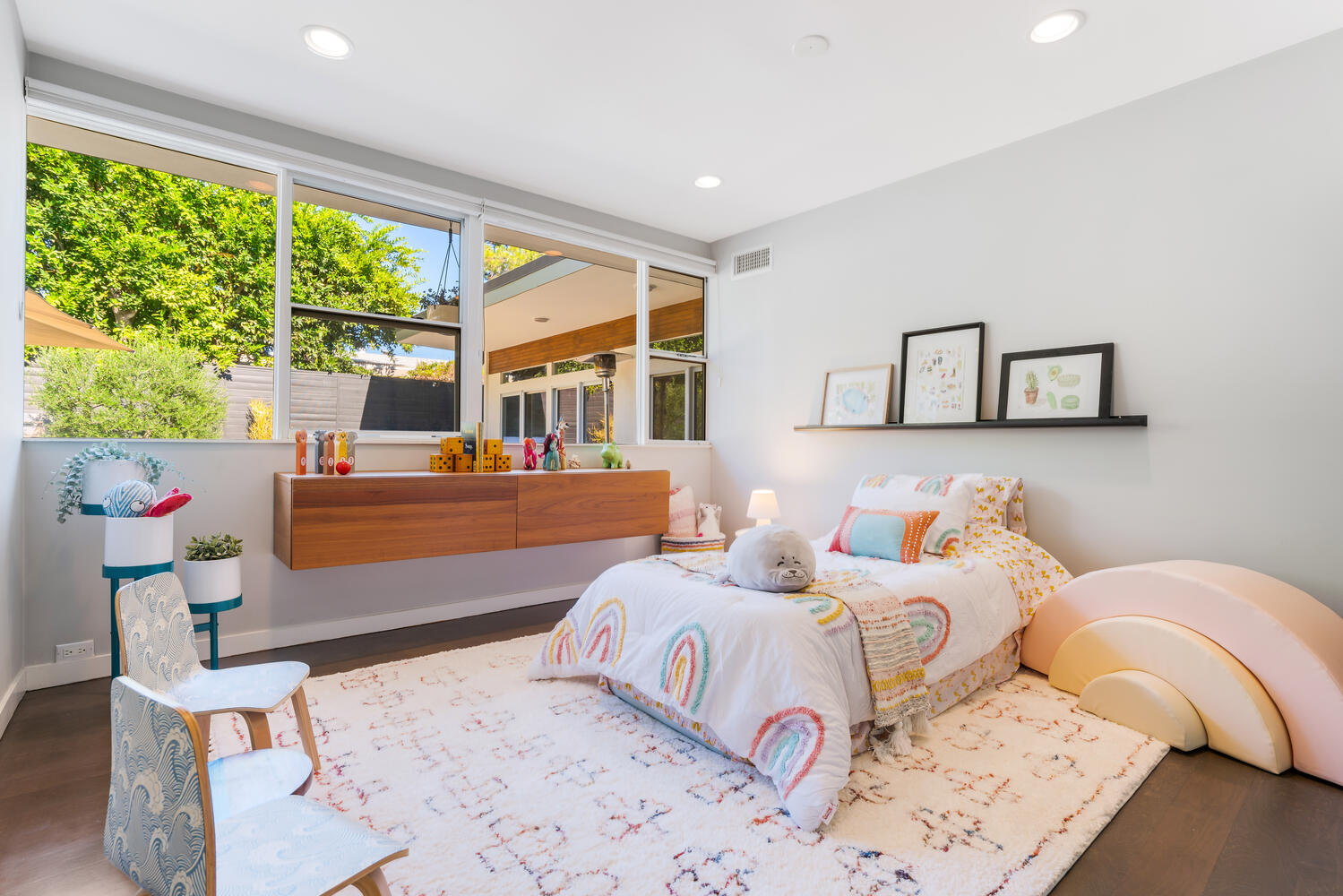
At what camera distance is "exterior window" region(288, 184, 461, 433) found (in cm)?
350

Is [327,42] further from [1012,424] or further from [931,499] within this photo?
[1012,424]

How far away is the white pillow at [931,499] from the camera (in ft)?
10.3

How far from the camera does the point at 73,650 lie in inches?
Result: 112

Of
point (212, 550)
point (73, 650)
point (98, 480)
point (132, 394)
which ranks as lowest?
point (73, 650)

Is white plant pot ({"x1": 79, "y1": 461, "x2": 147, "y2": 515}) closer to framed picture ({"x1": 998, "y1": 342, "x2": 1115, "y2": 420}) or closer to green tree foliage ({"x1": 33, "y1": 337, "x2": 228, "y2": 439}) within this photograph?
green tree foliage ({"x1": 33, "y1": 337, "x2": 228, "y2": 439})

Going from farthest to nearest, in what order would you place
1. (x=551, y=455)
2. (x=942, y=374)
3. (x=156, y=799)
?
(x=551, y=455) < (x=942, y=374) < (x=156, y=799)

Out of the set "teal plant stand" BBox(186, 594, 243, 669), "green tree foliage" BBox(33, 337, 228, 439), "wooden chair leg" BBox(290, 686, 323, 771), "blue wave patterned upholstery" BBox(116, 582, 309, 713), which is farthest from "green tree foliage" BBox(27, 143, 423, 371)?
"wooden chair leg" BBox(290, 686, 323, 771)

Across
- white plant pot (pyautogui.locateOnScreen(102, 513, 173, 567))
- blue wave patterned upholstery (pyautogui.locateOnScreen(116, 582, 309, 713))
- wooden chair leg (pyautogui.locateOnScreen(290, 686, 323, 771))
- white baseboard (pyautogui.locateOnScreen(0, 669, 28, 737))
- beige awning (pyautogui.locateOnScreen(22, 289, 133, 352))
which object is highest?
beige awning (pyautogui.locateOnScreen(22, 289, 133, 352))

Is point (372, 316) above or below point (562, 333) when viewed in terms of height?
below

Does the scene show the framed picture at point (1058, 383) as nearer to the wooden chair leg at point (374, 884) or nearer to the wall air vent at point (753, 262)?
the wall air vent at point (753, 262)

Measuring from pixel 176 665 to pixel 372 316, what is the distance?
242 cm

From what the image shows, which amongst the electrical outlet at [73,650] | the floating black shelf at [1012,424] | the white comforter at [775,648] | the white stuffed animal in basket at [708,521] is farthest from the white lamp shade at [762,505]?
the electrical outlet at [73,650]

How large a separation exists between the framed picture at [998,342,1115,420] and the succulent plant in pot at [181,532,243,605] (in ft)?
12.2

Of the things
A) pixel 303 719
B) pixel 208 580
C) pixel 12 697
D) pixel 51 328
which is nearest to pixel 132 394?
pixel 51 328
